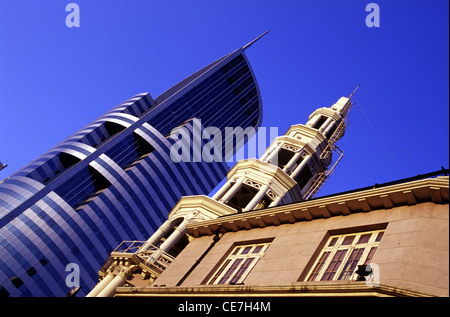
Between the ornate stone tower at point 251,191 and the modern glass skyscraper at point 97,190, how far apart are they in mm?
50371

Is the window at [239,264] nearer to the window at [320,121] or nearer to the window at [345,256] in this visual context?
the window at [345,256]

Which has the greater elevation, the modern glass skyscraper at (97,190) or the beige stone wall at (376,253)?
the modern glass skyscraper at (97,190)

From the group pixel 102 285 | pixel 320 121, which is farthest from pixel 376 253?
pixel 320 121

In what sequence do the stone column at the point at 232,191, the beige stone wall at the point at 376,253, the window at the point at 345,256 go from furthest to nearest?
the stone column at the point at 232,191 < the window at the point at 345,256 < the beige stone wall at the point at 376,253

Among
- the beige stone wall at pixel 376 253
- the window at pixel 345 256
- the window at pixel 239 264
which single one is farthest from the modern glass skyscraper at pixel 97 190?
the window at pixel 345 256

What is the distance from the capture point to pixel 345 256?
16047 mm

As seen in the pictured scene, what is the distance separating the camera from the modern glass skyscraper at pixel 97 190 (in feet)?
270

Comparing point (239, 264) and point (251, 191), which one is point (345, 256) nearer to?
point (239, 264)

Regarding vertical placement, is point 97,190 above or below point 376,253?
above

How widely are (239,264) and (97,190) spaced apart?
3433 inches

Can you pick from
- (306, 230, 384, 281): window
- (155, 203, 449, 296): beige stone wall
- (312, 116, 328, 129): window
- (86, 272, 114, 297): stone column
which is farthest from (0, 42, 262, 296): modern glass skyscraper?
(306, 230, 384, 281): window

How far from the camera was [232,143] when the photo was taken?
154500 millimetres

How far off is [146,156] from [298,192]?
258 ft

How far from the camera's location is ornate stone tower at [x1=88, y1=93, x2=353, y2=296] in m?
30.2
